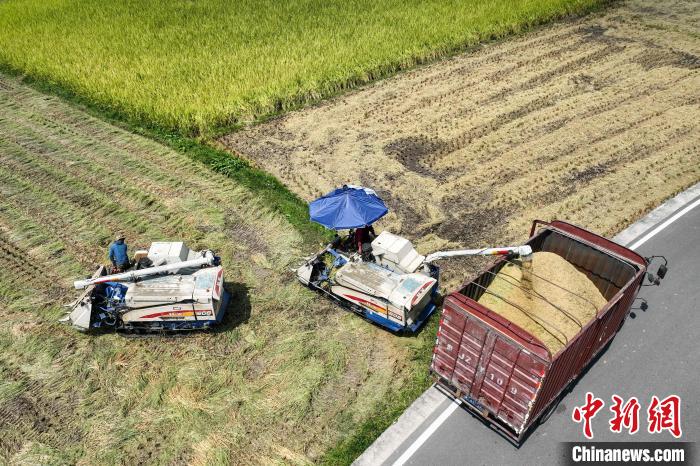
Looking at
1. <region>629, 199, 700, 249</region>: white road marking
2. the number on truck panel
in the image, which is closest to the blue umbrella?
the number on truck panel

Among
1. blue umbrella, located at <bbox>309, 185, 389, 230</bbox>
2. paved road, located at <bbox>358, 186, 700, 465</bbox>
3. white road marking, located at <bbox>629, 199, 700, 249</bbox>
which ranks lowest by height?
paved road, located at <bbox>358, 186, 700, 465</bbox>

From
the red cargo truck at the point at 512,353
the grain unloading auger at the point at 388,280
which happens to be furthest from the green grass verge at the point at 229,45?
the red cargo truck at the point at 512,353

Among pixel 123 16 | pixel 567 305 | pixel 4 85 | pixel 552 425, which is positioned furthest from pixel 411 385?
pixel 123 16

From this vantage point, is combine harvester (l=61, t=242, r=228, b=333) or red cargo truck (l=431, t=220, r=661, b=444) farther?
combine harvester (l=61, t=242, r=228, b=333)

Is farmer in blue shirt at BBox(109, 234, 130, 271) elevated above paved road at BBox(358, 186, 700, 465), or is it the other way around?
farmer in blue shirt at BBox(109, 234, 130, 271)

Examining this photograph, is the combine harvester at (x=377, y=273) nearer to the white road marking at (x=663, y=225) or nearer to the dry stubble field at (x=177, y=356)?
the dry stubble field at (x=177, y=356)

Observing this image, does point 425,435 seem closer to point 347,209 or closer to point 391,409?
point 391,409

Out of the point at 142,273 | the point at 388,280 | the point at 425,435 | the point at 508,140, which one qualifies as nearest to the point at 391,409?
the point at 425,435

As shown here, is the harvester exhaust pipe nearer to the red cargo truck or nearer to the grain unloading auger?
the grain unloading auger
